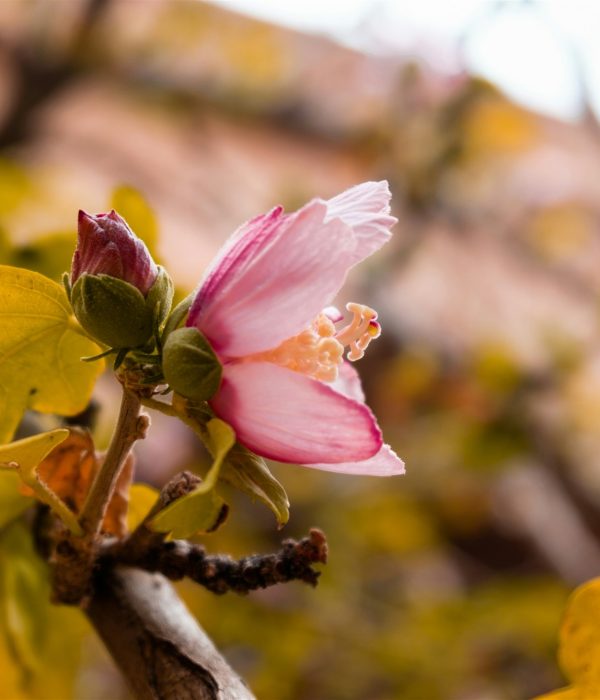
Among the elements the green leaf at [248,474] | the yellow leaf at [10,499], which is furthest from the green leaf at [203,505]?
the yellow leaf at [10,499]

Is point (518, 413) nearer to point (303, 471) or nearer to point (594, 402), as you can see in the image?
point (594, 402)

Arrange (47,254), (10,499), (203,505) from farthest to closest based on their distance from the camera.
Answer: (47,254) → (10,499) → (203,505)

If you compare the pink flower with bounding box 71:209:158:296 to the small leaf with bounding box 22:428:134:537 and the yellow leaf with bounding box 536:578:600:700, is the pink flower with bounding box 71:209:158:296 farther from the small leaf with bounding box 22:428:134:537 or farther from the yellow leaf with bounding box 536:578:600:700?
the yellow leaf with bounding box 536:578:600:700

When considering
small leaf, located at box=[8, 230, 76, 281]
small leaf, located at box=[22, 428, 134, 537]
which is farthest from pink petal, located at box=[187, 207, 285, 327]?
small leaf, located at box=[8, 230, 76, 281]

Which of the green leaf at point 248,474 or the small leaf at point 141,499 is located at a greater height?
the green leaf at point 248,474

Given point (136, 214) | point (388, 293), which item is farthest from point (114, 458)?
point (388, 293)

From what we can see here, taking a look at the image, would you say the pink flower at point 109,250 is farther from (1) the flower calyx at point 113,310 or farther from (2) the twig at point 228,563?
(2) the twig at point 228,563

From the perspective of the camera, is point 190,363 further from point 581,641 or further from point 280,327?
point 581,641
